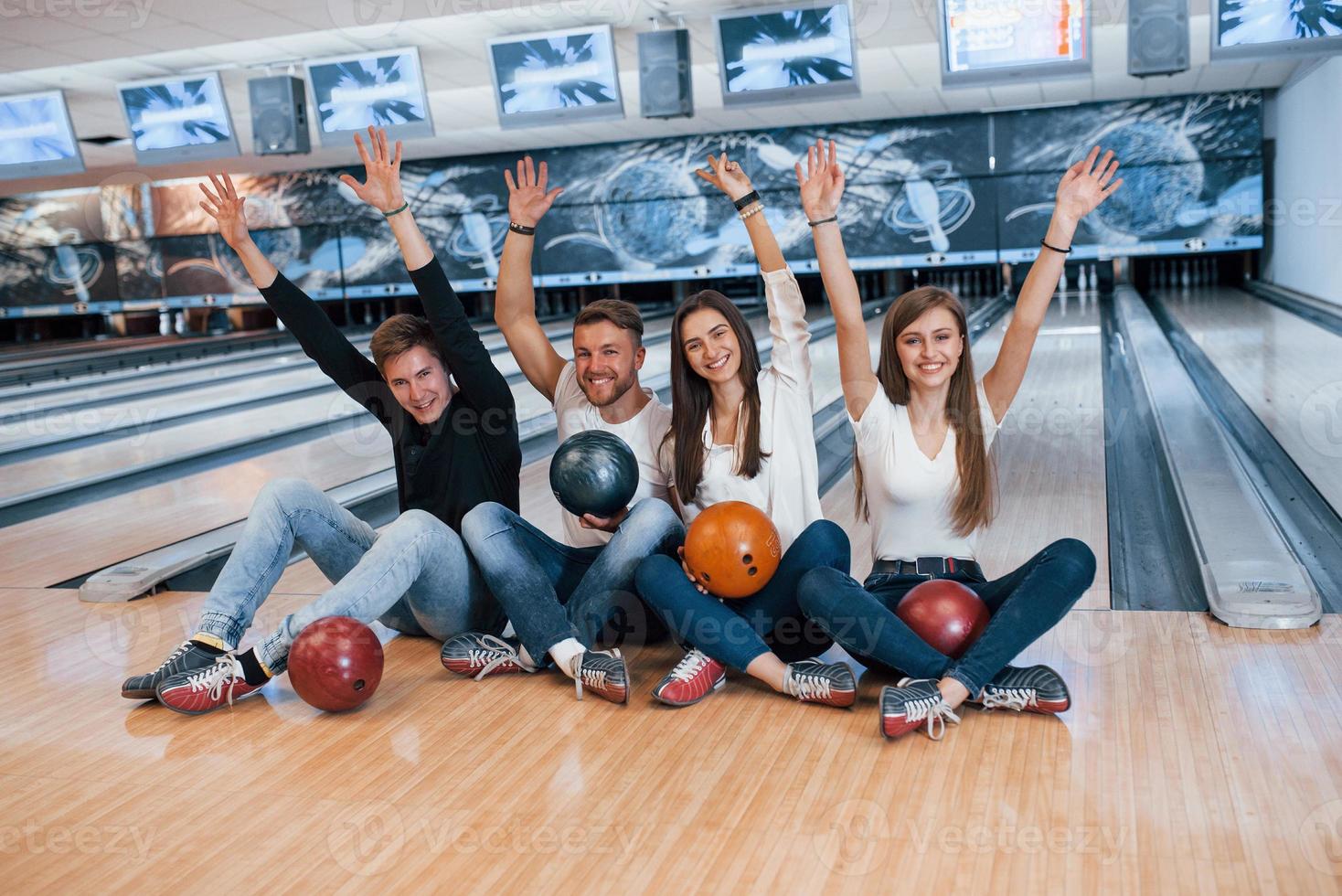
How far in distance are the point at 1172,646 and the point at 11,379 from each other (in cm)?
743

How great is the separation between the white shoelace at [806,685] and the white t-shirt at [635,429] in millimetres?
419

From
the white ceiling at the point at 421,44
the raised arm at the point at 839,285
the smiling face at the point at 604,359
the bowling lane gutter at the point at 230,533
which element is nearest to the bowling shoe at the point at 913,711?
the raised arm at the point at 839,285

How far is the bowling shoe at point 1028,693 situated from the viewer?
1756 millimetres

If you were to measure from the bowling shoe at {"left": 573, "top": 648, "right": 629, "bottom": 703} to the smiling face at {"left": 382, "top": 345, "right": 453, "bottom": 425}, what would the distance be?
0.53m

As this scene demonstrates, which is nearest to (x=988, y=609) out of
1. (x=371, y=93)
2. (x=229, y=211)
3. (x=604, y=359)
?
(x=604, y=359)

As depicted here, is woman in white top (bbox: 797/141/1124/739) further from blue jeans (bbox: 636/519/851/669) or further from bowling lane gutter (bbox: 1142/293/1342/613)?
bowling lane gutter (bbox: 1142/293/1342/613)

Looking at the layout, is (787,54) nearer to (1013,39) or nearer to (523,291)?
(1013,39)

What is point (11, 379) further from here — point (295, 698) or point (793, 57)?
point (295, 698)

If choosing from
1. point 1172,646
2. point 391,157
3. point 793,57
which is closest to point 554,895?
point 1172,646

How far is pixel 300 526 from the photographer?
207cm

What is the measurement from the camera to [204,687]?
194cm

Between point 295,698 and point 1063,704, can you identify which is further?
point 295,698

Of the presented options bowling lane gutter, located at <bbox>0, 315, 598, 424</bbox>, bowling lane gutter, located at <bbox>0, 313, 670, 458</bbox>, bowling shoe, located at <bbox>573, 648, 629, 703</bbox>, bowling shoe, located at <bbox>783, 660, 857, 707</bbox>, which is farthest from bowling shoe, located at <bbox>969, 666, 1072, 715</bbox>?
bowling lane gutter, located at <bbox>0, 315, 598, 424</bbox>

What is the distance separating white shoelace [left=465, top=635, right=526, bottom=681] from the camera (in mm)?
2059
